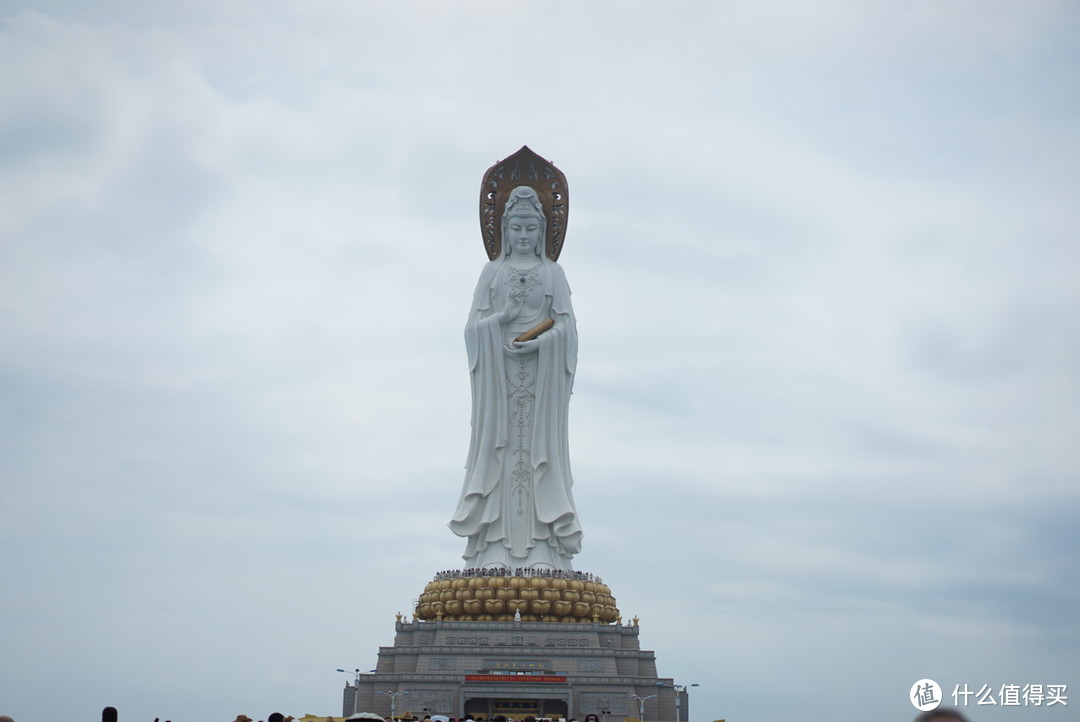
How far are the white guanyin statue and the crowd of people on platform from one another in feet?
1.44

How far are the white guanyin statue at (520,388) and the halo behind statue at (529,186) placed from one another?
0.02 metres

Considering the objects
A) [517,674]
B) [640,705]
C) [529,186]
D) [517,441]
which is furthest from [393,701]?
[529,186]

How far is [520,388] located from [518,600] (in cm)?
438

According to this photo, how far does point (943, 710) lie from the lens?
2898 mm

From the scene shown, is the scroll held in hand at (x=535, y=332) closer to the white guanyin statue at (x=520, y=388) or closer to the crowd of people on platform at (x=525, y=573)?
the white guanyin statue at (x=520, y=388)

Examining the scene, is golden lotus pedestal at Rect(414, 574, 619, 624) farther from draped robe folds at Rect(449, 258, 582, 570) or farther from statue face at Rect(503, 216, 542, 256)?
statue face at Rect(503, 216, 542, 256)

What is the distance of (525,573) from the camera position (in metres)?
23.8

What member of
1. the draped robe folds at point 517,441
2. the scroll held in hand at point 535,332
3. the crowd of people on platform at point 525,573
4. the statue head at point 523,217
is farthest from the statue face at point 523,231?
the crowd of people on platform at point 525,573

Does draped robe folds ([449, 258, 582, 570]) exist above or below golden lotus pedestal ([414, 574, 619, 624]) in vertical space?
above

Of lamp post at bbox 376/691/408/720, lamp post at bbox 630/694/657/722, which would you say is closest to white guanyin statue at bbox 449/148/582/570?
lamp post at bbox 376/691/408/720

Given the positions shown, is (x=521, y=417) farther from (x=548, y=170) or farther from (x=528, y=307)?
(x=548, y=170)

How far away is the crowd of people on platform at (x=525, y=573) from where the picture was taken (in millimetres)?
23828

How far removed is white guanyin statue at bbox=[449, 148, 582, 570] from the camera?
2491 cm

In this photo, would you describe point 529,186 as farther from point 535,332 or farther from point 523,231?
point 535,332
